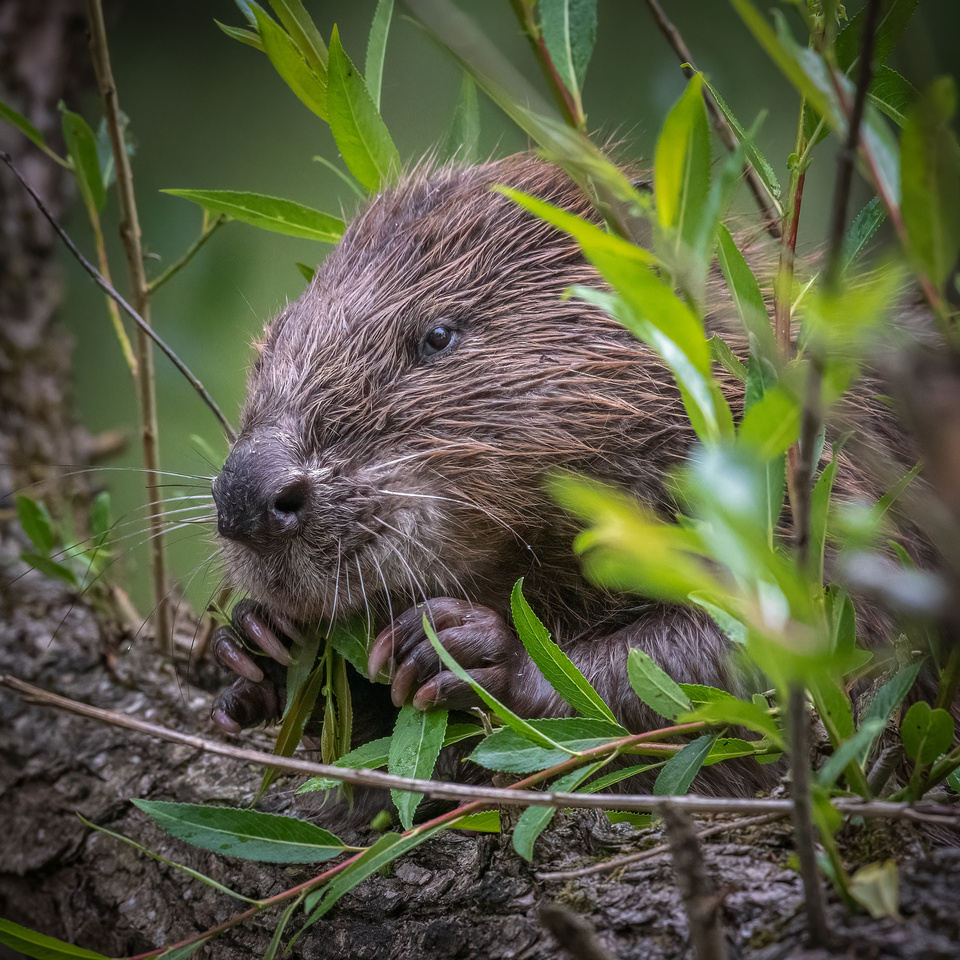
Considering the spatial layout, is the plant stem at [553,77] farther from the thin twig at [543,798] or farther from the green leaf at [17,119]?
the green leaf at [17,119]

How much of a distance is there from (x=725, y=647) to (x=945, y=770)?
1.55 feet

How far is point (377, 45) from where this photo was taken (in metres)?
1.76

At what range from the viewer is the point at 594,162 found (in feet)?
2.61

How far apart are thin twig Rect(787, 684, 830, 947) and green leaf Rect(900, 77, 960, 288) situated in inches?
13.7

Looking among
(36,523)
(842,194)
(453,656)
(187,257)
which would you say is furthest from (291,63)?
(842,194)

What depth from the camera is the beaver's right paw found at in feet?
5.24

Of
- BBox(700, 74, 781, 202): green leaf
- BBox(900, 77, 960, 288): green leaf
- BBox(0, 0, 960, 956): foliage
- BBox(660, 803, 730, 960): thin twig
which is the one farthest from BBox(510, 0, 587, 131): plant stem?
BBox(660, 803, 730, 960): thin twig

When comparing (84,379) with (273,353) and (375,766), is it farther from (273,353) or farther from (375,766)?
(375,766)

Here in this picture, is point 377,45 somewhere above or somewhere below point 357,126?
above

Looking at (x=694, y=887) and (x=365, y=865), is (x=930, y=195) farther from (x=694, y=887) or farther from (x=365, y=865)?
(x=365, y=865)

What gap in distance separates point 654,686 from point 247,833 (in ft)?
1.83

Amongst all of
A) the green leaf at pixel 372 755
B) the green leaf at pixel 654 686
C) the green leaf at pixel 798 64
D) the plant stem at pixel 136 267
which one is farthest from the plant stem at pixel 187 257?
the green leaf at pixel 798 64

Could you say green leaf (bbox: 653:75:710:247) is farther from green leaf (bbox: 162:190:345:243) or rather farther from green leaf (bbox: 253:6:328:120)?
green leaf (bbox: 162:190:345:243)

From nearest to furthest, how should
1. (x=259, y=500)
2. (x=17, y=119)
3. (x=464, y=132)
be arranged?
(x=259, y=500), (x=17, y=119), (x=464, y=132)
